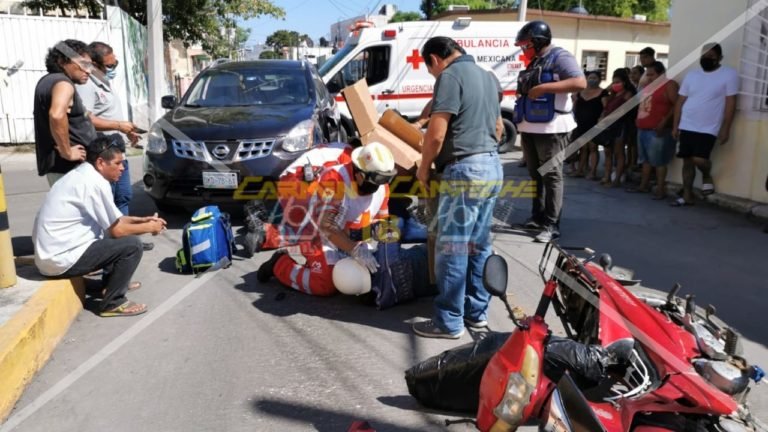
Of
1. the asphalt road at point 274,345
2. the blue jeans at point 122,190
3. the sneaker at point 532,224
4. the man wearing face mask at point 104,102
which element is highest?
the man wearing face mask at point 104,102

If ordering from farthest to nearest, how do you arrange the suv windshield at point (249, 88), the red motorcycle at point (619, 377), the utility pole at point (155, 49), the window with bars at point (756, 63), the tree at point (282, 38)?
the tree at point (282, 38)
the utility pole at point (155, 49)
the suv windshield at point (249, 88)
the window with bars at point (756, 63)
the red motorcycle at point (619, 377)

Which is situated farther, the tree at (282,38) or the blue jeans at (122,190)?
the tree at (282,38)

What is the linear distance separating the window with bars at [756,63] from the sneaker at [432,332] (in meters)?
5.01

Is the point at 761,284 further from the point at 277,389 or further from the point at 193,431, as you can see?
the point at 193,431

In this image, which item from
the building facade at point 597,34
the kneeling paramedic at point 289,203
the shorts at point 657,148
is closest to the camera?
the kneeling paramedic at point 289,203

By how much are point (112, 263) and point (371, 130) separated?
103 inches

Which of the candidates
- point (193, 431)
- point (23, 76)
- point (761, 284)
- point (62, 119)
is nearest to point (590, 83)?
point (761, 284)

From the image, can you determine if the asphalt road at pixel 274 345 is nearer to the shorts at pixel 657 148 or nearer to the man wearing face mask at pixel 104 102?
the man wearing face mask at pixel 104 102

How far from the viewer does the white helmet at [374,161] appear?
4051 mm

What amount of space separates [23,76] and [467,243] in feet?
40.3

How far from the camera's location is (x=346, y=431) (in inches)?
115

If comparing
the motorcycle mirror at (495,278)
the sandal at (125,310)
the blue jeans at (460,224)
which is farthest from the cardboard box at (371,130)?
the motorcycle mirror at (495,278)

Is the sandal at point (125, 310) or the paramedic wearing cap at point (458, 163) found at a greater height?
the paramedic wearing cap at point (458, 163)

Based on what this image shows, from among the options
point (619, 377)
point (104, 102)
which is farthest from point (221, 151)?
point (619, 377)
